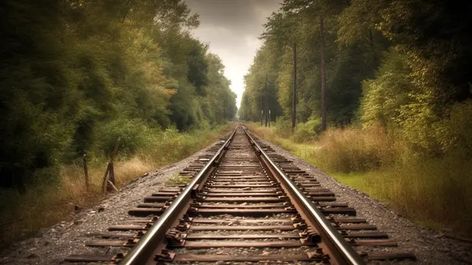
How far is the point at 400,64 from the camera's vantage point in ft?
51.0

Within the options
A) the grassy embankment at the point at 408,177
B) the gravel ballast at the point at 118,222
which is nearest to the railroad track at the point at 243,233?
the gravel ballast at the point at 118,222

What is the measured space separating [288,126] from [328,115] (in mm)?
5914

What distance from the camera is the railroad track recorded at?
3896mm

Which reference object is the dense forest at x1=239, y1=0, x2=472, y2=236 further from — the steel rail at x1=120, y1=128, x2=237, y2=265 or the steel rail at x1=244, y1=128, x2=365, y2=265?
the steel rail at x1=120, y1=128, x2=237, y2=265

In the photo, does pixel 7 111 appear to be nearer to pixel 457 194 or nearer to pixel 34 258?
pixel 34 258

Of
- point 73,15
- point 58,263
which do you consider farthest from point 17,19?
point 58,263

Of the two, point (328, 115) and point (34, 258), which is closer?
point (34, 258)

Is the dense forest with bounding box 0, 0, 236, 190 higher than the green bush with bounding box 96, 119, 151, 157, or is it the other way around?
the dense forest with bounding box 0, 0, 236, 190

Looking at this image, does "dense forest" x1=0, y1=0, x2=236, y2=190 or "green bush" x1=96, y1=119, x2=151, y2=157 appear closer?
"dense forest" x1=0, y1=0, x2=236, y2=190

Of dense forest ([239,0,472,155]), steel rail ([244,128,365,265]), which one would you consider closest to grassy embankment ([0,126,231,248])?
steel rail ([244,128,365,265])

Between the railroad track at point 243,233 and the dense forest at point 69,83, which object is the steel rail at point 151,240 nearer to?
the railroad track at point 243,233

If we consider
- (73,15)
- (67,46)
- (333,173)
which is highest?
(73,15)

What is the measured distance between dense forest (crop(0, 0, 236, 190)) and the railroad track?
15.1 feet

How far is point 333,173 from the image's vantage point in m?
11.8
